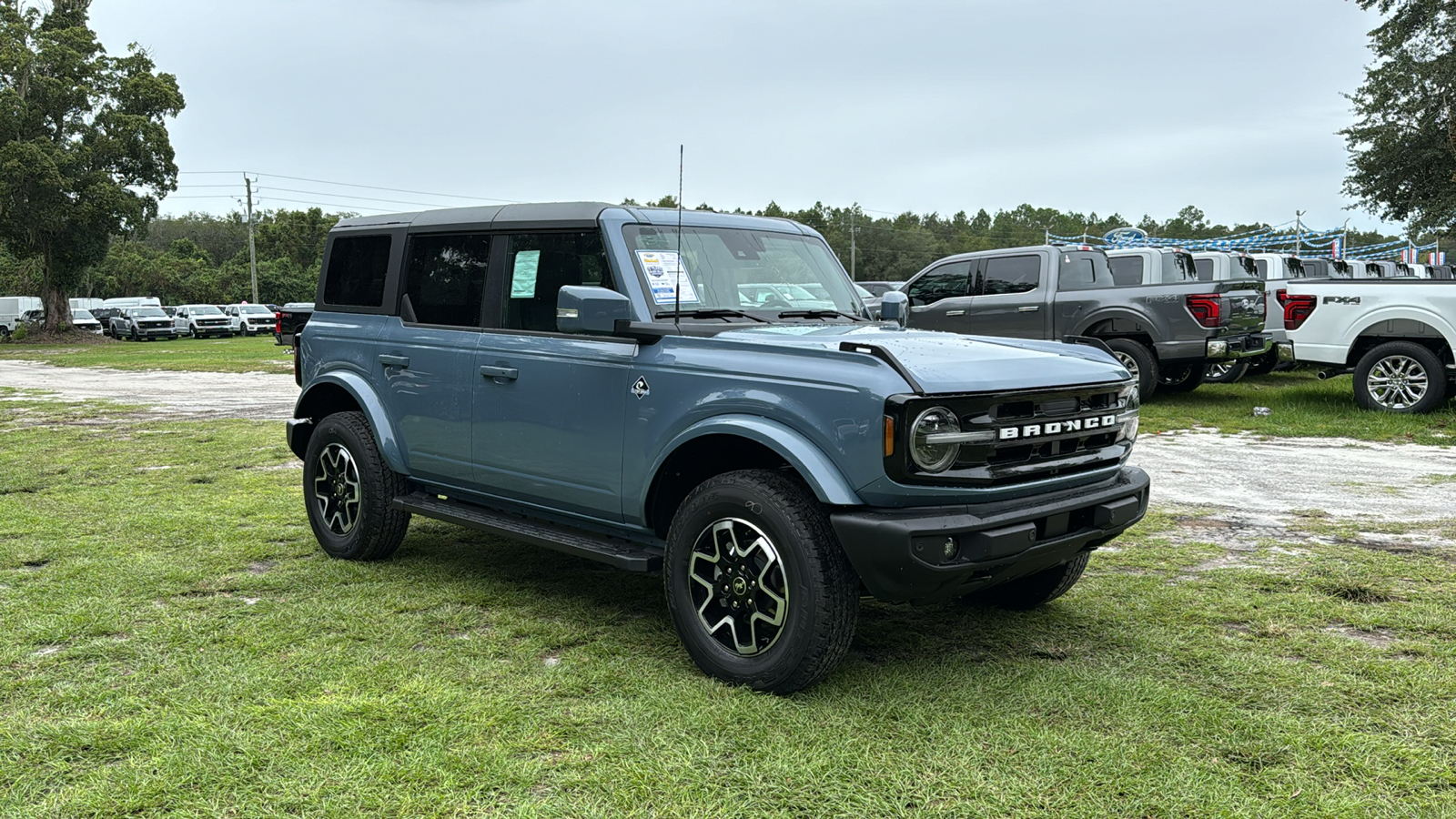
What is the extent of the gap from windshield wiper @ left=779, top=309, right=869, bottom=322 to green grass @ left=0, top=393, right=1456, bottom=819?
1.43m

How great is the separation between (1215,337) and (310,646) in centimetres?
1125

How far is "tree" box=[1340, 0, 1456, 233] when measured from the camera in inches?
1043

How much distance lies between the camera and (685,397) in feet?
14.0

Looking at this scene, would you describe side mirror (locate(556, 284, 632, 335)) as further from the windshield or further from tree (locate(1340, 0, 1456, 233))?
tree (locate(1340, 0, 1456, 233))

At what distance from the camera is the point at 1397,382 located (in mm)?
11883

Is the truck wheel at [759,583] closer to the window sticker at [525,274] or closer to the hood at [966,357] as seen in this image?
the hood at [966,357]

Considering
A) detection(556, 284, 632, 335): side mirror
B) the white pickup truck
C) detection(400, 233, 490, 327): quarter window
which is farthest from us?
the white pickup truck

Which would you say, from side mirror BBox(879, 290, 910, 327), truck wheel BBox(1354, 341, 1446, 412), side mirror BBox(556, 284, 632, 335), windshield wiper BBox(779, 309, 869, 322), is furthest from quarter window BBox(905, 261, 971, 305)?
side mirror BBox(556, 284, 632, 335)

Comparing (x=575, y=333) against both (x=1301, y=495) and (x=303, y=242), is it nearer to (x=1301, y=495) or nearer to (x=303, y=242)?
(x=1301, y=495)

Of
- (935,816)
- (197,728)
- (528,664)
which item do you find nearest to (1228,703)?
(935,816)

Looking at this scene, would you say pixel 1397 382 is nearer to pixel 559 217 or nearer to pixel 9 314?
pixel 559 217

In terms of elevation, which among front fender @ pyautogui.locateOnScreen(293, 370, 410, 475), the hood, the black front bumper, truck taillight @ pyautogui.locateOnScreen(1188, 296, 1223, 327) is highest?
truck taillight @ pyautogui.locateOnScreen(1188, 296, 1223, 327)

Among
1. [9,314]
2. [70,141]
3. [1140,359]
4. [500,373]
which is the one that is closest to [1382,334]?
[1140,359]

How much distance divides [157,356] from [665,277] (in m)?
29.4
